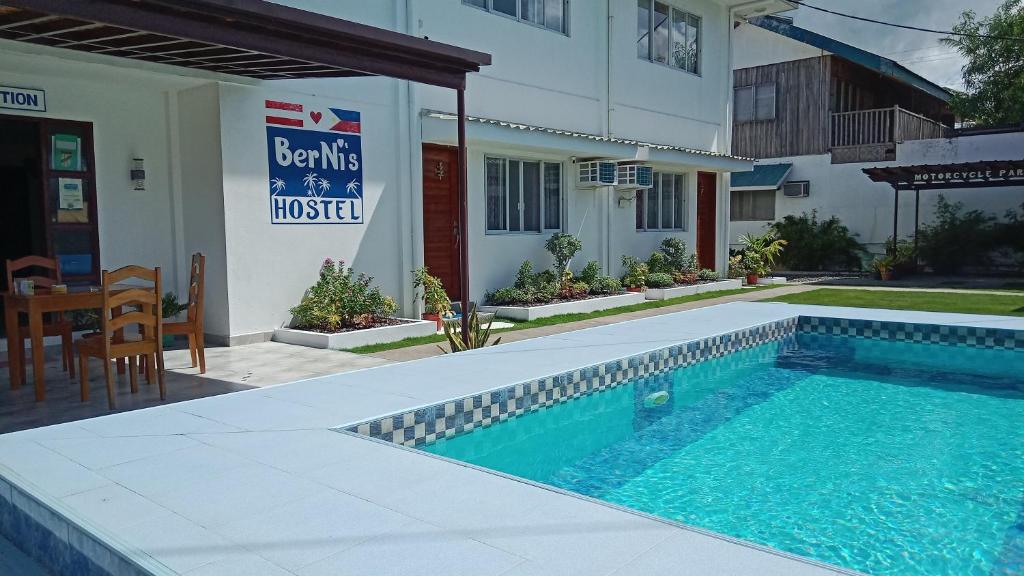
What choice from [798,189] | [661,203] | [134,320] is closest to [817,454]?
[134,320]

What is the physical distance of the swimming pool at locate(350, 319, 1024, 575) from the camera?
425 cm

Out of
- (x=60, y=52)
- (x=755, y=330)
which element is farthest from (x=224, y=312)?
(x=755, y=330)

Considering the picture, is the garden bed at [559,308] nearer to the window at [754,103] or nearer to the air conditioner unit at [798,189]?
the air conditioner unit at [798,189]

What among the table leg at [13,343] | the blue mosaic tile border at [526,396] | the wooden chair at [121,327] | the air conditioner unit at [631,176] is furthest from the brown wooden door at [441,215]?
the table leg at [13,343]

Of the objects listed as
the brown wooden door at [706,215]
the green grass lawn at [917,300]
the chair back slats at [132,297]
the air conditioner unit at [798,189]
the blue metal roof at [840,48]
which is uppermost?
the blue metal roof at [840,48]

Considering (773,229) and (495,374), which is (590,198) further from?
(773,229)

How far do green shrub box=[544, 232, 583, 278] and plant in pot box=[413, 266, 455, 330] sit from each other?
2688 millimetres

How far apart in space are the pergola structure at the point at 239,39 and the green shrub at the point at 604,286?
19.2 feet

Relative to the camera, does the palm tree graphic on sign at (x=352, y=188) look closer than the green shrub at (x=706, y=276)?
Yes

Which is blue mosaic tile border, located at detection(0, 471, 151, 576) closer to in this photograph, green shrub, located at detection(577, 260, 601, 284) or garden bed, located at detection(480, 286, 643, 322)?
garden bed, located at detection(480, 286, 643, 322)

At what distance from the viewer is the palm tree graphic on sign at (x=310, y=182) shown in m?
9.52

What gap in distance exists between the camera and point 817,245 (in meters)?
21.9

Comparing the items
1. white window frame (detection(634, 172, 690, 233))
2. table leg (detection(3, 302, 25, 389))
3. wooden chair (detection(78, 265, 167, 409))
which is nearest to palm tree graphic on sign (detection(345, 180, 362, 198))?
wooden chair (detection(78, 265, 167, 409))

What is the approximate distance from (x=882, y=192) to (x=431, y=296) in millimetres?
16454
